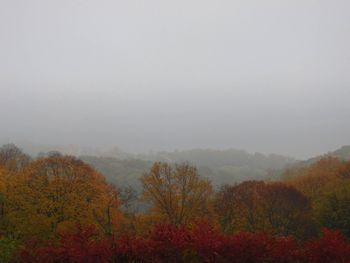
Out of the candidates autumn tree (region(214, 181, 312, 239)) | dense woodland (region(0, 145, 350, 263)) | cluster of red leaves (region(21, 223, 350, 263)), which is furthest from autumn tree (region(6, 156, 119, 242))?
cluster of red leaves (region(21, 223, 350, 263))

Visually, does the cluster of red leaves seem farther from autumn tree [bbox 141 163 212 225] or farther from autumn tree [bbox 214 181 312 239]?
autumn tree [bbox 141 163 212 225]

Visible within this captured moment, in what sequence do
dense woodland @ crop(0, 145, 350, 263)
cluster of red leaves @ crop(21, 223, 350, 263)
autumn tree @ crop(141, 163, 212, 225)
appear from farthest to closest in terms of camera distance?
autumn tree @ crop(141, 163, 212, 225), dense woodland @ crop(0, 145, 350, 263), cluster of red leaves @ crop(21, 223, 350, 263)

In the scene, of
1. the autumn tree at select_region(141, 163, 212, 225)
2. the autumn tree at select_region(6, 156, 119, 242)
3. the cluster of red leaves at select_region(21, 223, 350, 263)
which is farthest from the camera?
the autumn tree at select_region(141, 163, 212, 225)

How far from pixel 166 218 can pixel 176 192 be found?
334 cm

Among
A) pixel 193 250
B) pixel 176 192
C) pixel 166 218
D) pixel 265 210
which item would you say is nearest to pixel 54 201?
pixel 166 218

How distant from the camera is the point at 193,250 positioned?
63.4 feet

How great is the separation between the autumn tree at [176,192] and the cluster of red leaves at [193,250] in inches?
1042

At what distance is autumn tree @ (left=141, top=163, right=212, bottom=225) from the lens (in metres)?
46.8

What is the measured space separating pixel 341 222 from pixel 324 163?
1693 inches

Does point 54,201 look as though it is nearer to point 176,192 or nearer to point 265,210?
point 176,192

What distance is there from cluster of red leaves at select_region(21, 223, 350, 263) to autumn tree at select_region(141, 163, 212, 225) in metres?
26.5

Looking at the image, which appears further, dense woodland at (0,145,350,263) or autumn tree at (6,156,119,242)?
autumn tree at (6,156,119,242)

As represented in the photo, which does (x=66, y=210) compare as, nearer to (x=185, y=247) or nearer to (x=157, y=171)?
(x=157, y=171)

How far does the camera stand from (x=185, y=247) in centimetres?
1936
